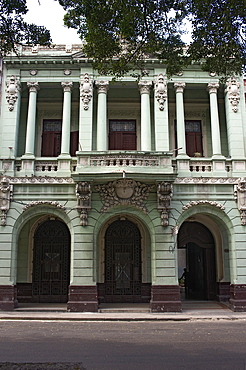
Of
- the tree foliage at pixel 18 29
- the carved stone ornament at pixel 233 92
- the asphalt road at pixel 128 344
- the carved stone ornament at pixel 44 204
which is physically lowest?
the asphalt road at pixel 128 344

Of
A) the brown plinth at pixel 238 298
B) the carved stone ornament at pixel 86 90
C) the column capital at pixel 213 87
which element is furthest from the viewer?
the column capital at pixel 213 87

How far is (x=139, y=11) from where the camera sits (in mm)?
9914

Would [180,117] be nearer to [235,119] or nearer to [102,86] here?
[235,119]

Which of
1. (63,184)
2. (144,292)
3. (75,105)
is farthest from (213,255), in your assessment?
(75,105)

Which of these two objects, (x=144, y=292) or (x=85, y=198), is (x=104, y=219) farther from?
(x=144, y=292)

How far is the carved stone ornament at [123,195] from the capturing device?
55.7 ft

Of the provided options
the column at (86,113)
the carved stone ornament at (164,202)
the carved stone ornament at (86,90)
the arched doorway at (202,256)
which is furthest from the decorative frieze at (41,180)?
the arched doorway at (202,256)

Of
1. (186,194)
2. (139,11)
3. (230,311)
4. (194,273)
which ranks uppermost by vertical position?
(139,11)

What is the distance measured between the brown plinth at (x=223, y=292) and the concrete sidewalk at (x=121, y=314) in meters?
0.88

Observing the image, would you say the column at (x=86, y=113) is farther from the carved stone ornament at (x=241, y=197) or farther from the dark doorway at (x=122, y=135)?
the carved stone ornament at (x=241, y=197)

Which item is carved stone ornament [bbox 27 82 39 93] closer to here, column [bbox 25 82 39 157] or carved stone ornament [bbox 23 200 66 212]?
column [bbox 25 82 39 157]

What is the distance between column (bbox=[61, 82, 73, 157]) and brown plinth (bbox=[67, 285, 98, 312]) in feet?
20.1

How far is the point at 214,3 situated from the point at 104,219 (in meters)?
10.1

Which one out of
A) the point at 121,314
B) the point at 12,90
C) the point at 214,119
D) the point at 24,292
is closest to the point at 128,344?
the point at 121,314
